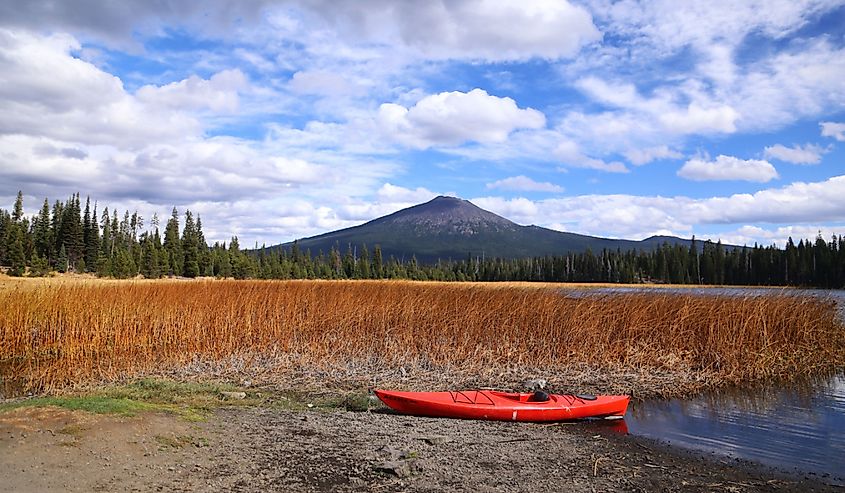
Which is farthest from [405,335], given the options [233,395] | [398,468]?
[398,468]

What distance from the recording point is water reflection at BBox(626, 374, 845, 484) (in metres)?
8.84

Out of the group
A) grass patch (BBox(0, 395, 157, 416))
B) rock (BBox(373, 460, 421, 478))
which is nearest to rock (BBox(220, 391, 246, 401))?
grass patch (BBox(0, 395, 157, 416))

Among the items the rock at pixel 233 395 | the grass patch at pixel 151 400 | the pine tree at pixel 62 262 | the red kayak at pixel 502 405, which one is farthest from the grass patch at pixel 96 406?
the pine tree at pixel 62 262

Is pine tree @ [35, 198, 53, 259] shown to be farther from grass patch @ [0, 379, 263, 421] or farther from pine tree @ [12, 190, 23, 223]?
grass patch @ [0, 379, 263, 421]

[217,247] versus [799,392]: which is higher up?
[217,247]

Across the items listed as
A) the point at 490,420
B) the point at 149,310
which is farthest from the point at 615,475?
the point at 149,310

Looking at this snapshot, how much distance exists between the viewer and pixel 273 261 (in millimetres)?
78938

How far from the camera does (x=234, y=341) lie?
1557 centimetres

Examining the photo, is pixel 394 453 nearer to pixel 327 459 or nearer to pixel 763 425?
pixel 327 459

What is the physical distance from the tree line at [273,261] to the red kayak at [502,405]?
→ 4864 cm

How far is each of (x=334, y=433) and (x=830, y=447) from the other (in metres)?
7.65

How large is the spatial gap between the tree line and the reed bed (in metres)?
39.2

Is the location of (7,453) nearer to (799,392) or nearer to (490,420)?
(490,420)

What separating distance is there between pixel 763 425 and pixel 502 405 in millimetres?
4773
